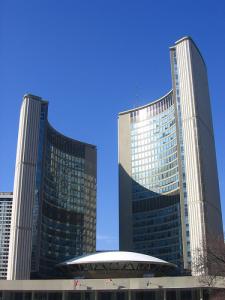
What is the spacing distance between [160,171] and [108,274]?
1728 inches

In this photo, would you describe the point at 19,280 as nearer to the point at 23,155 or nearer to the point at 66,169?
the point at 23,155

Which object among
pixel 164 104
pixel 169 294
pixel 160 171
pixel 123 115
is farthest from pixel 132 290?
pixel 123 115

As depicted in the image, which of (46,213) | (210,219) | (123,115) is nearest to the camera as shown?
(210,219)

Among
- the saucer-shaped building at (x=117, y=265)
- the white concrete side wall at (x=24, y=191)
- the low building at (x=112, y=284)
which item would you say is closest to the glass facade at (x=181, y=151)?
the low building at (x=112, y=284)

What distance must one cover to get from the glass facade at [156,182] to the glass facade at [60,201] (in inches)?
578

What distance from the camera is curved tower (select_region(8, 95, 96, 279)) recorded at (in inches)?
4193

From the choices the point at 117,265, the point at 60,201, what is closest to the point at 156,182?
the point at 60,201

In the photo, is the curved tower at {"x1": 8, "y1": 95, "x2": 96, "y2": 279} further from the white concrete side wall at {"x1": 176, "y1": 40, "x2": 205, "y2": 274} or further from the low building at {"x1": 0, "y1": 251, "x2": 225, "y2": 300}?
the white concrete side wall at {"x1": 176, "y1": 40, "x2": 205, "y2": 274}

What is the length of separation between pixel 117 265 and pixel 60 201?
3884cm

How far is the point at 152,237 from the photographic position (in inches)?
5320

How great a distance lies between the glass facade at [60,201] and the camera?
117 meters

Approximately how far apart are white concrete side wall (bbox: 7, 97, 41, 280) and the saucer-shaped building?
33.7 feet

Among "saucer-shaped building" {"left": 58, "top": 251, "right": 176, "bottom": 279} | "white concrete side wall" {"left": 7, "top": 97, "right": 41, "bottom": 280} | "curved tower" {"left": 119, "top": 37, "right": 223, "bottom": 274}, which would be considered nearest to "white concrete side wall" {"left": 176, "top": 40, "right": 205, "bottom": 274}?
"curved tower" {"left": 119, "top": 37, "right": 223, "bottom": 274}

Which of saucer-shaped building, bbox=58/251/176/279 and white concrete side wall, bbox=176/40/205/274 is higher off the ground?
white concrete side wall, bbox=176/40/205/274
